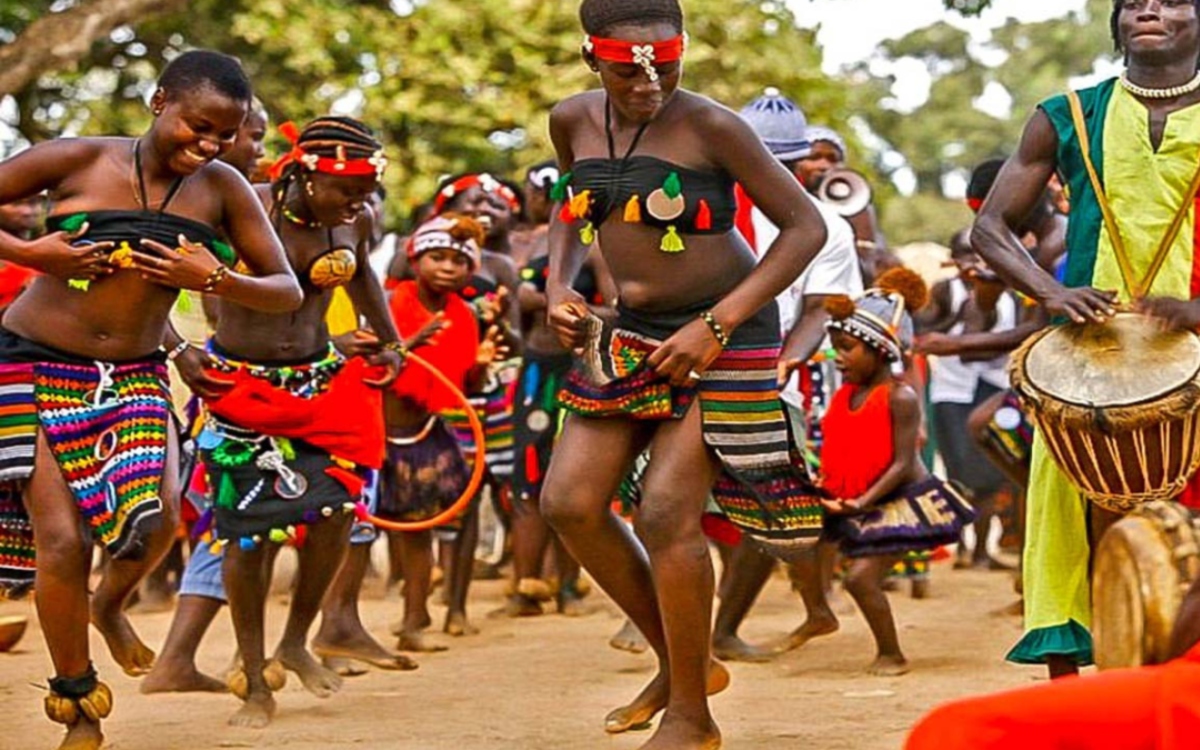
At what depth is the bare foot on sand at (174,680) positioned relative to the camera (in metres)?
6.96

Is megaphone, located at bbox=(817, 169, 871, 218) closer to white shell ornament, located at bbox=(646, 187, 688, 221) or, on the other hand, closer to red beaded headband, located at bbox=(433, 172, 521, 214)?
red beaded headband, located at bbox=(433, 172, 521, 214)

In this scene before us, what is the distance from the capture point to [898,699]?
6723 mm

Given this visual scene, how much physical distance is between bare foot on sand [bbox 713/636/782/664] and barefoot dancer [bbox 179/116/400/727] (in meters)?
1.92

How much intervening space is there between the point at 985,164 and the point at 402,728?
14.0 ft

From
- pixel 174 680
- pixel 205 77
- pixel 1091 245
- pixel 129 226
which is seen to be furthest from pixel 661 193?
pixel 174 680

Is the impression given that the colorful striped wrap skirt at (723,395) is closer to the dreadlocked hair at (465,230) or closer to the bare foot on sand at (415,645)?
the bare foot on sand at (415,645)

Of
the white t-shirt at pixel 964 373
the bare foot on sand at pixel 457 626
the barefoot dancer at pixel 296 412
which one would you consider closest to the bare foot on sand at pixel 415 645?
the bare foot on sand at pixel 457 626

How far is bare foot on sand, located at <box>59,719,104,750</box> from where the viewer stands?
5.44 metres

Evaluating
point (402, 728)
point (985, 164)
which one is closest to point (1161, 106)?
point (402, 728)

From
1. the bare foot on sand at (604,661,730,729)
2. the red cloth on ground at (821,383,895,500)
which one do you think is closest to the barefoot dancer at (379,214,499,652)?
the red cloth on ground at (821,383,895,500)

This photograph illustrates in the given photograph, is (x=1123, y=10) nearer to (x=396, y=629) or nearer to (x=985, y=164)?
(x=985, y=164)

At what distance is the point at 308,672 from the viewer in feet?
22.4

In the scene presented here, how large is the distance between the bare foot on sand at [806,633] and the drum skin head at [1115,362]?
3.00m

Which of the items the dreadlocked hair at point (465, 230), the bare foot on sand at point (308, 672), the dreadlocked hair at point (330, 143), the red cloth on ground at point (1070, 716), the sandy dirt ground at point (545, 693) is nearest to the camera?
the red cloth on ground at point (1070, 716)
